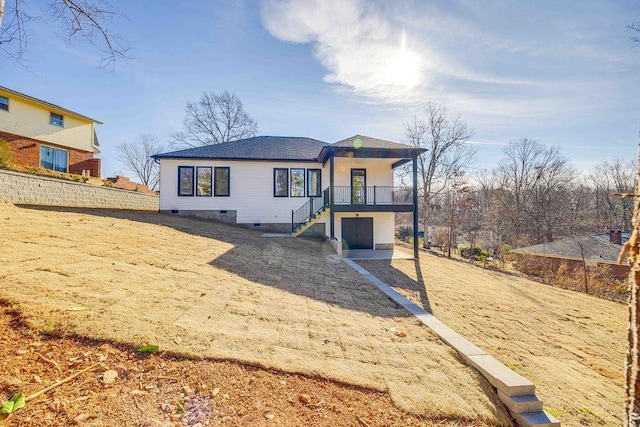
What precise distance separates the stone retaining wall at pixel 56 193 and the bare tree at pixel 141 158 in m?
29.1

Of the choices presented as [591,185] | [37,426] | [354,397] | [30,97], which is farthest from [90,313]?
[591,185]

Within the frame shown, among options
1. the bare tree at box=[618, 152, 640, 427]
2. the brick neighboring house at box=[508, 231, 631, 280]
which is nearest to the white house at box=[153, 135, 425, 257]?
Answer: the bare tree at box=[618, 152, 640, 427]

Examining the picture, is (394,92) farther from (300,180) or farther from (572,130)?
(572,130)

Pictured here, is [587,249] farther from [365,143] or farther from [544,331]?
[544,331]

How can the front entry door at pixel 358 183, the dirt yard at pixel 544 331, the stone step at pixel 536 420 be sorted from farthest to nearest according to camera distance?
the front entry door at pixel 358 183
the dirt yard at pixel 544 331
the stone step at pixel 536 420

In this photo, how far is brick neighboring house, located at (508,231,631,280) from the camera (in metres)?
17.5

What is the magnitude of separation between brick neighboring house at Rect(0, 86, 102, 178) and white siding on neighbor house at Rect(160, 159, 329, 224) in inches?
367

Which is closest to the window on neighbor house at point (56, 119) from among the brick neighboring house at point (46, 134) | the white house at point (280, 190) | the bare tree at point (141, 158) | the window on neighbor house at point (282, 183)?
the brick neighboring house at point (46, 134)

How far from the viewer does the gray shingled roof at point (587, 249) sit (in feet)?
59.3

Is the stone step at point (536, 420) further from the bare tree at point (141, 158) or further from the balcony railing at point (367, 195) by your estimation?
the bare tree at point (141, 158)

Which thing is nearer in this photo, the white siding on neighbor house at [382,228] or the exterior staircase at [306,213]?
the exterior staircase at [306,213]

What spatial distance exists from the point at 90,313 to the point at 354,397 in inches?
126

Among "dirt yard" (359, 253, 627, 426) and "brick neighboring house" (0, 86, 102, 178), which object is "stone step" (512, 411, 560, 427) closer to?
"dirt yard" (359, 253, 627, 426)

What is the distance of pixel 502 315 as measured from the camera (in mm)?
6633
